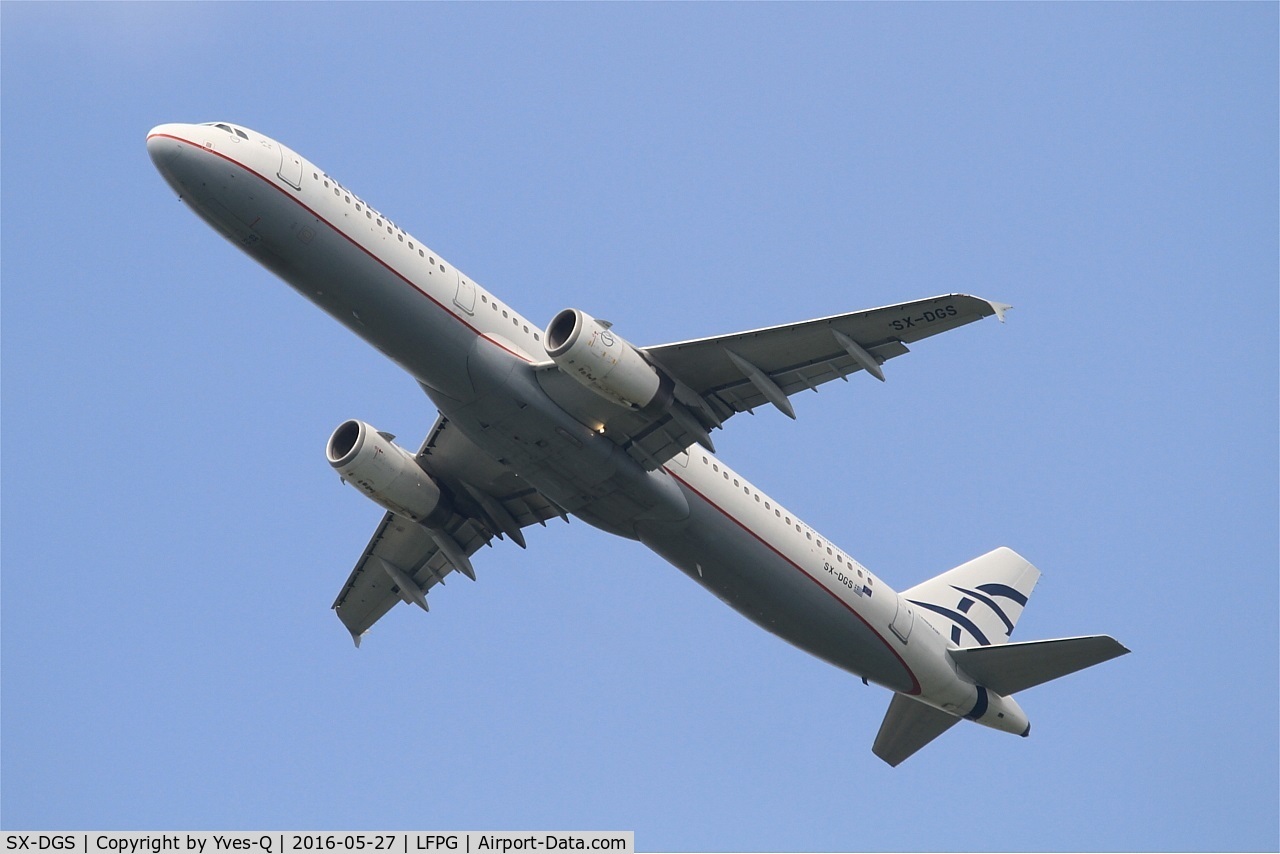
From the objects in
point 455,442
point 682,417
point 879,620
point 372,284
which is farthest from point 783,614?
point 372,284

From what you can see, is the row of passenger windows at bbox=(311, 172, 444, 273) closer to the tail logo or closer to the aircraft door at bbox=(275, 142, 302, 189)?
the aircraft door at bbox=(275, 142, 302, 189)

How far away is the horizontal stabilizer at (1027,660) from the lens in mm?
44156

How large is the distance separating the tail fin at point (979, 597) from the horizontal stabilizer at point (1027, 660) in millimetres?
1334

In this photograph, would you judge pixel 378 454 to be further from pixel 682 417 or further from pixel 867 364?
pixel 867 364

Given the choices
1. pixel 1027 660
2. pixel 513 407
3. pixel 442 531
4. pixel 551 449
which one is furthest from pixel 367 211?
pixel 1027 660

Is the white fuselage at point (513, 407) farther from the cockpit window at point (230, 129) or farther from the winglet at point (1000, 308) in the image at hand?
the winglet at point (1000, 308)

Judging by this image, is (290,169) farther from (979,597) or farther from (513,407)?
(979,597)

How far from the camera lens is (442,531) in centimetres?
4603

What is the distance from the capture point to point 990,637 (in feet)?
162

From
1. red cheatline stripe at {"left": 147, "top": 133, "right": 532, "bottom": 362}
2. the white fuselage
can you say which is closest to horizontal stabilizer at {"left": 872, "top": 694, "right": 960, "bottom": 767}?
the white fuselage

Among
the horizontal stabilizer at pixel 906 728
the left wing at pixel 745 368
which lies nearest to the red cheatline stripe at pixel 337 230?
the left wing at pixel 745 368

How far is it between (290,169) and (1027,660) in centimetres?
2317

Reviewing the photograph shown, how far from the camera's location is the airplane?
124ft

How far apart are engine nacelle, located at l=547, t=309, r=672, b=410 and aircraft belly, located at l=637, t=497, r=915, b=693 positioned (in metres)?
4.35
